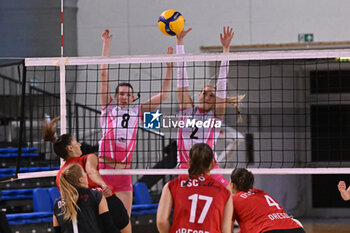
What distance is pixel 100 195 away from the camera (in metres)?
3.88

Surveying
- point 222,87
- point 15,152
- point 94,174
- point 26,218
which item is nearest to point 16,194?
point 26,218

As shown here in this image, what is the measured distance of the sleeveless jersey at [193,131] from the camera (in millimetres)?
5398

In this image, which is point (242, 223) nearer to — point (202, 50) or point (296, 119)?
point (202, 50)

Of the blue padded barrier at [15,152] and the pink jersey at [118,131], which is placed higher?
the pink jersey at [118,131]

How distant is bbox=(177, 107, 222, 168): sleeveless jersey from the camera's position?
540cm

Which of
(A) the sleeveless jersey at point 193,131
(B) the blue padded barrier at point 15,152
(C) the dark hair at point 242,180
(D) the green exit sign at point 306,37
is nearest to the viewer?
(C) the dark hair at point 242,180

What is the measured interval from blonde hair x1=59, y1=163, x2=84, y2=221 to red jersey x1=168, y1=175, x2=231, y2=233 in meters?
0.65

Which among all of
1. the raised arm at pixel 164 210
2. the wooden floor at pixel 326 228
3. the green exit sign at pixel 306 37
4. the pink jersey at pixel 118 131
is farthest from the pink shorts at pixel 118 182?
the green exit sign at pixel 306 37

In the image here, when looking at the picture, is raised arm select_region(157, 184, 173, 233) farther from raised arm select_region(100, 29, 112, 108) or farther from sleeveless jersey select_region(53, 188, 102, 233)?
raised arm select_region(100, 29, 112, 108)

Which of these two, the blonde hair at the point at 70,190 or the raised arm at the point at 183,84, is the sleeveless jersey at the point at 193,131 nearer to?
the raised arm at the point at 183,84

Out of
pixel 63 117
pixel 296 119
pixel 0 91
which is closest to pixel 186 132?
pixel 63 117

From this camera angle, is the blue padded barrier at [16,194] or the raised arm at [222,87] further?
the blue padded barrier at [16,194]

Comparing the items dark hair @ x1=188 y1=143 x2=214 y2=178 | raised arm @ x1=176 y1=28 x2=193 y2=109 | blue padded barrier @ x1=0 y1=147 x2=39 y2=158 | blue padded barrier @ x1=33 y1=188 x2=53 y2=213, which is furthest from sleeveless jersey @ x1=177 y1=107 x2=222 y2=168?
blue padded barrier @ x1=0 y1=147 x2=39 y2=158

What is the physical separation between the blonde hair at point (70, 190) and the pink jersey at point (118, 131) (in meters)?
1.49
